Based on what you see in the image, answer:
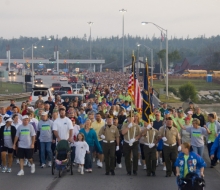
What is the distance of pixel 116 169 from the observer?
1642cm

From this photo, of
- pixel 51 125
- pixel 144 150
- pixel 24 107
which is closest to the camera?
pixel 144 150

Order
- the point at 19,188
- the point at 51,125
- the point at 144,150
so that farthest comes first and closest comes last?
the point at 51,125 < the point at 144,150 < the point at 19,188

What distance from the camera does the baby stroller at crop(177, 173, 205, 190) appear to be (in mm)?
10023

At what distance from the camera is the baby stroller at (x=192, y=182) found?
1002 centimetres

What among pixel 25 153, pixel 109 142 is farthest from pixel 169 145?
pixel 25 153

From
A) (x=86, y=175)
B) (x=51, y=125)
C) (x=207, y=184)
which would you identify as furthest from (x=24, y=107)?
(x=207, y=184)

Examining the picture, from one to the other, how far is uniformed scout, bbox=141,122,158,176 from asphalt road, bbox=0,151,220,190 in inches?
11.9

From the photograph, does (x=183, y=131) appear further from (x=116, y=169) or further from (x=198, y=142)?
(x=116, y=169)

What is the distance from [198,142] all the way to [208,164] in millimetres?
1990

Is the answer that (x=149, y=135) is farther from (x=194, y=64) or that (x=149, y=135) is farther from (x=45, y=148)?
(x=194, y=64)

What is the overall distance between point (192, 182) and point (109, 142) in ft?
18.2

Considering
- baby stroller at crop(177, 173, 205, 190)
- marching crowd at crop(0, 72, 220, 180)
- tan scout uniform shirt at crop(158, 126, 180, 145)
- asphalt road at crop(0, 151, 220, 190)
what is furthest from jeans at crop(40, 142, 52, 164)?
baby stroller at crop(177, 173, 205, 190)

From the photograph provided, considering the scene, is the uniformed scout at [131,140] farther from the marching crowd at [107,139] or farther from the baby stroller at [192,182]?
the baby stroller at [192,182]

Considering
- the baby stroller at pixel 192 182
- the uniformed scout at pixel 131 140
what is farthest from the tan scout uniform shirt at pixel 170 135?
Answer: the baby stroller at pixel 192 182
